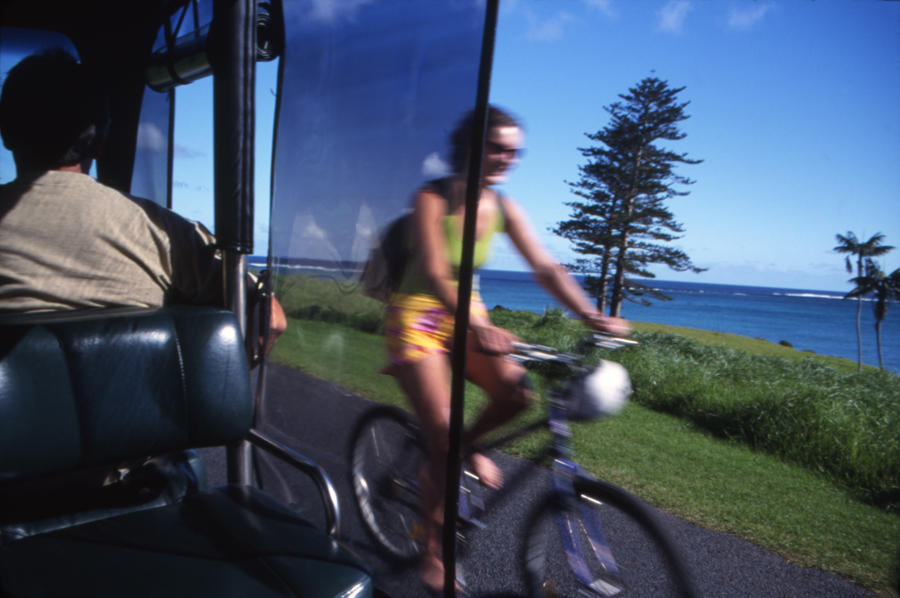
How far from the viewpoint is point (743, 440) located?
4801 mm

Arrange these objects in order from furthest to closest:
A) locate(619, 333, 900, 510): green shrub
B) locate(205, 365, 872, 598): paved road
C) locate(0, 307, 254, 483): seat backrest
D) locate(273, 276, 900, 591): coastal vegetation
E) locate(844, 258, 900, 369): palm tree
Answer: locate(619, 333, 900, 510): green shrub < locate(844, 258, 900, 369): palm tree < locate(273, 276, 900, 591): coastal vegetation < locate(205, 365, 872, 598): paved road < locate(0, 307, 254, 483): seat backrest

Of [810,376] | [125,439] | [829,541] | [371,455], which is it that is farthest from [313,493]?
[810,376]

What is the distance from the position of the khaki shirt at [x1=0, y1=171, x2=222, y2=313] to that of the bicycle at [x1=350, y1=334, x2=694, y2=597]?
0.98 m

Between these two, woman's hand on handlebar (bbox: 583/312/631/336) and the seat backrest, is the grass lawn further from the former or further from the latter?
woman's hand on handlebar (bbox: 583/312/631/336)

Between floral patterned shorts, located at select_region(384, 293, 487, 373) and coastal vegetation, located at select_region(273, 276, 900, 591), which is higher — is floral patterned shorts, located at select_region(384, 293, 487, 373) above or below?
above

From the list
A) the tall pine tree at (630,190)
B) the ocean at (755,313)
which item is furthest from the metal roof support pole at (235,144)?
the tall pine tree at (630,190)

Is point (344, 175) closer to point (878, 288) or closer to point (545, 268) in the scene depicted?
point (545, 268)

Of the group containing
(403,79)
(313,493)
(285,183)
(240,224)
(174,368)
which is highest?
(403,79)

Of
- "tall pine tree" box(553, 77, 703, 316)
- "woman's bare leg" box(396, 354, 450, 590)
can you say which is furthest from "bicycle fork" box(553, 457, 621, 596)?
"tall pine tree" box(553, 77, 703, 316)

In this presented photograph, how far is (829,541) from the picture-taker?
288cm

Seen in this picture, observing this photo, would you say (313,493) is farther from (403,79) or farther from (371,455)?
(403,79)

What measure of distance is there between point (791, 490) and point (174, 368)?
3.86m

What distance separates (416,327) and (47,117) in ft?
5.03

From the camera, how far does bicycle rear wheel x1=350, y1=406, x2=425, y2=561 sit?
1.40 meters
